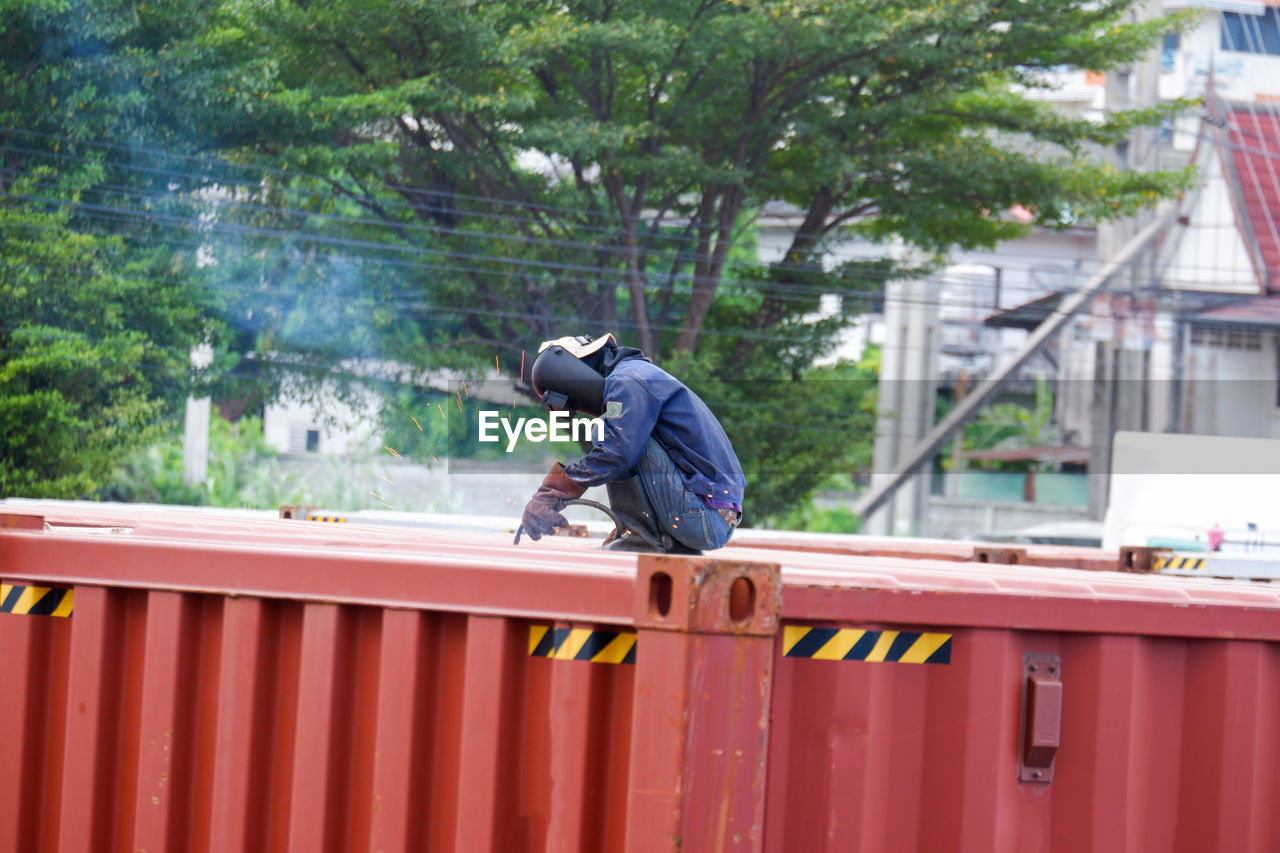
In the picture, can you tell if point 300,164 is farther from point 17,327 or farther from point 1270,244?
point 1270,244

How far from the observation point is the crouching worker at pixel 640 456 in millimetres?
3873

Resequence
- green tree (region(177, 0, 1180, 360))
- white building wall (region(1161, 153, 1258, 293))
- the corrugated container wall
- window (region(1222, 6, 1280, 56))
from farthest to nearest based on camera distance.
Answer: window (region(1222, 6, 1280, 56)) → white building wall (region(1161, 153, 1258, 293)) → green tree (region(177, 0, 1180, 360)) → the corrugated container wall

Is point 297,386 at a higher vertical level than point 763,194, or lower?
lower

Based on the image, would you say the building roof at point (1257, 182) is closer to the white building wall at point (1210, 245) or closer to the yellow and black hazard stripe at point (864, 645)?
the white building wall at point (1210, 245)

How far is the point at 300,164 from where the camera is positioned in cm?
1590

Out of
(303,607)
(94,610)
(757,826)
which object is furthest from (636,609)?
(94,610)

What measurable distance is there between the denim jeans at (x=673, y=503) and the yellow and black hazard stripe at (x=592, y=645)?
5.15 feet

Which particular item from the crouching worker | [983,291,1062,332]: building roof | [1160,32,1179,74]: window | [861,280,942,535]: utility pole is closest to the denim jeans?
the crouching worker

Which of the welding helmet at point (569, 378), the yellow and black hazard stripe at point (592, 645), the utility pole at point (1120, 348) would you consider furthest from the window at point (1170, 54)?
the yellow and black hazard stripe at point (592, 645)

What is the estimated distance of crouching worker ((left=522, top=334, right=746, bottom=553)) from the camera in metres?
3.87

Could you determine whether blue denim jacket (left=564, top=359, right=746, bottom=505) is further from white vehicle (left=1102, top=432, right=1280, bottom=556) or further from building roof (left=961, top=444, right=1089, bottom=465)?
building roof (left=961, top=444, right=1089, bottom=465)

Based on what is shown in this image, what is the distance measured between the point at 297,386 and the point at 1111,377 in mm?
13242

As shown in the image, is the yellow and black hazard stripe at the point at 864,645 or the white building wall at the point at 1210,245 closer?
the yellow and black hazard stripe at the point at 864,645

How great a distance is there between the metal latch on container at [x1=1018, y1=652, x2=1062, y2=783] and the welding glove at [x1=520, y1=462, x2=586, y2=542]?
166 centimetres
